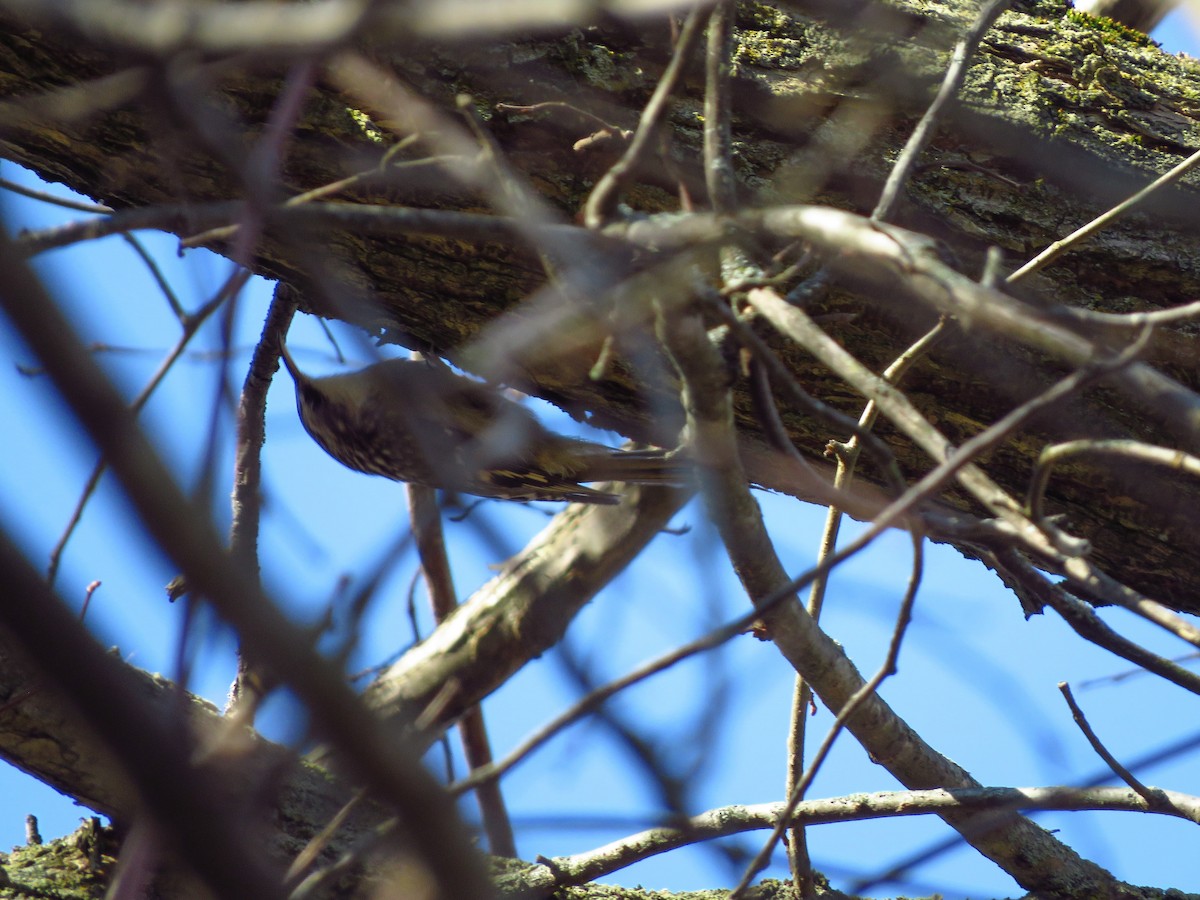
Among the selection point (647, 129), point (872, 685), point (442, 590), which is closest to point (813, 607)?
point (872, 685)

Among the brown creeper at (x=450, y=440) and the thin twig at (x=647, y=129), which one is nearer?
the thin twig at (x=647, y=129)

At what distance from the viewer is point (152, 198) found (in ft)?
9.25

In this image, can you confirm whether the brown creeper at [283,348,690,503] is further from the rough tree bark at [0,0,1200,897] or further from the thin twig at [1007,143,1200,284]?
the thin twig at [1007,143,1200,284]

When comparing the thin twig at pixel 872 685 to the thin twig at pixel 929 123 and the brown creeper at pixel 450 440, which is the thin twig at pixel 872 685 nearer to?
the thin twig at pixel 929 123

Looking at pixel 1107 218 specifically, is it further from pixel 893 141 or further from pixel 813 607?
pixel 813 607

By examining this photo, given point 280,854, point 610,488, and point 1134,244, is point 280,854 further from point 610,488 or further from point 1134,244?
point 1134,244

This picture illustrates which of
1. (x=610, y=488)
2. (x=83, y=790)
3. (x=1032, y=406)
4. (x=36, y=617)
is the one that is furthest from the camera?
(x=610, y=488)

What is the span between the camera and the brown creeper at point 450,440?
9.98 feet

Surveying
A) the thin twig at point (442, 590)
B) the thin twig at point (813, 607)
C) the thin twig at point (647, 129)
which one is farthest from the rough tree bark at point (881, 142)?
the thin twig at point (442, 590)

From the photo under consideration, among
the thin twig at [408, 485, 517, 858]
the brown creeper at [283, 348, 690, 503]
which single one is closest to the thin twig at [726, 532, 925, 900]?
the brown creeper at [283, 348, 690, 503]

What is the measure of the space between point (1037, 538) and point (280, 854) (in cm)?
176

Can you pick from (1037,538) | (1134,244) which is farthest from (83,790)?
(1134,244)

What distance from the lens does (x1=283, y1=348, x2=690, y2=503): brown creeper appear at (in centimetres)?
304

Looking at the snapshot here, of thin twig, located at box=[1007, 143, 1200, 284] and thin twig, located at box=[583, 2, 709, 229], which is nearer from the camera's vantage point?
thin twig, located at box=[583, 2, 709, 229]
